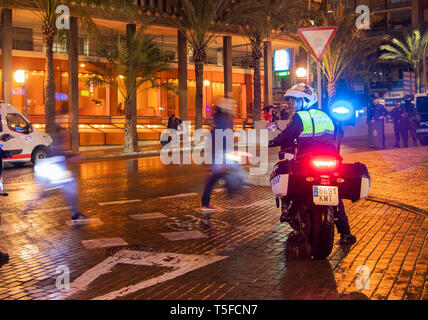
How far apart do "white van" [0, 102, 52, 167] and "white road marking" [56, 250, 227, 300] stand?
41.0ft

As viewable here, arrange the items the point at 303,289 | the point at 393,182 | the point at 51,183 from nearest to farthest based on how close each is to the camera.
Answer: the point at 303,289 < the point at 393,182 < the point at 51,183

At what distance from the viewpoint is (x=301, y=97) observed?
6461mm

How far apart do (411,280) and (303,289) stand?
1.07 meters

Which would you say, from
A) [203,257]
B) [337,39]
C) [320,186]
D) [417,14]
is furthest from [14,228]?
[417,14]

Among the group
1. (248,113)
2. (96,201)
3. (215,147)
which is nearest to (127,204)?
(96,201)

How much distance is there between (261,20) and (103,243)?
25.0 m

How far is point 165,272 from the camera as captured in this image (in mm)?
5633

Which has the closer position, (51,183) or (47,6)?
(51,183)

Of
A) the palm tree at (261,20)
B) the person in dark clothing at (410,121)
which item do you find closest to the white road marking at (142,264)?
the person in dark clothing at (410,121)

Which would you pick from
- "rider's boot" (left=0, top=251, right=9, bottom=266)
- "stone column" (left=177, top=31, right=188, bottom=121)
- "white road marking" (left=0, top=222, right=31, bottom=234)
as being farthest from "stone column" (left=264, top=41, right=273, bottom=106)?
"rider's boot" (left=0, top=251, right=9, bottom=266)

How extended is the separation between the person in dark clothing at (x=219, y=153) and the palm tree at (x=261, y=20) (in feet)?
68.3
